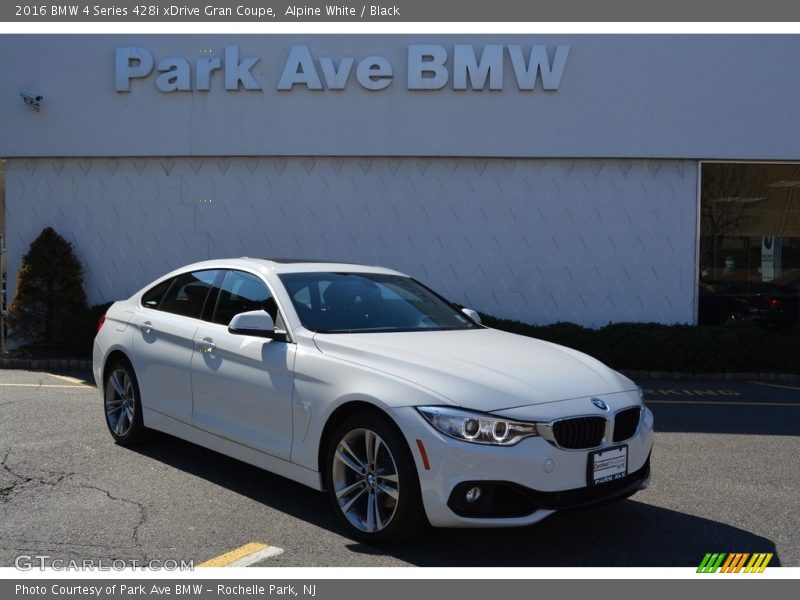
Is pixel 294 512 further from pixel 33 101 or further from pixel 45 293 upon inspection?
pixel 33 101

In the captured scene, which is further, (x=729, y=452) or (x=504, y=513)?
(x=729, y=452)

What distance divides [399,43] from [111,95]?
4820 millimetres

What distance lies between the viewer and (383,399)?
452 centimetres

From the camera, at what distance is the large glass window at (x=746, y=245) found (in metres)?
13.1

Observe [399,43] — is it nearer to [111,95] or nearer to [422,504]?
[111,95]

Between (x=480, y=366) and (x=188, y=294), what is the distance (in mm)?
2796

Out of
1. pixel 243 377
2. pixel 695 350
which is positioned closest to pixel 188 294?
pixel 243 377

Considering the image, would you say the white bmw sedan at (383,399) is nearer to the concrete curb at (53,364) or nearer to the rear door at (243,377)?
the rear door at (243,377)

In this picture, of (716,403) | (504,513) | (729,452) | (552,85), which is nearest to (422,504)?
(504,513)

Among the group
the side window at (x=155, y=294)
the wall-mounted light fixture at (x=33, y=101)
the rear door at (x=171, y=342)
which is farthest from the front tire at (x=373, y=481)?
the wall-mounted light fixture at (x=33, y=101)

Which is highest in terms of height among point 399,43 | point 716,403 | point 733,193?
point 399,43

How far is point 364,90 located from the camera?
1315 centimetres

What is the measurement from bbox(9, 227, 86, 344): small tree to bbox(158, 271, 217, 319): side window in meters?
7.26

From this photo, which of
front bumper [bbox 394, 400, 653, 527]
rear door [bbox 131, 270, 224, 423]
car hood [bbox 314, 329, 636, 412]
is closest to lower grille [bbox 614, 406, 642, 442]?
Answer: car hood [bbox 314, 329, 636, 412]
